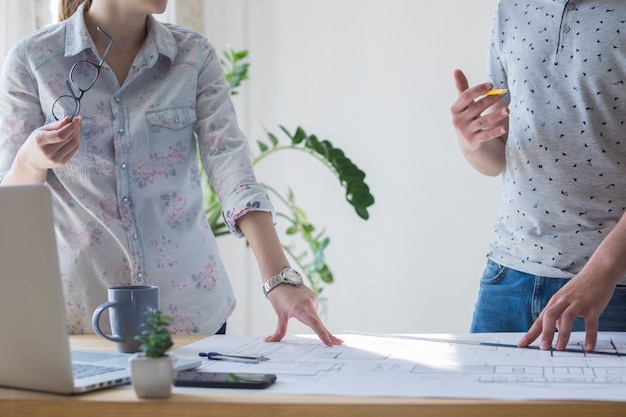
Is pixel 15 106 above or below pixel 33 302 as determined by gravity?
above

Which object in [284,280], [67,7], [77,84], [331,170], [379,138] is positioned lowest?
[284,280]

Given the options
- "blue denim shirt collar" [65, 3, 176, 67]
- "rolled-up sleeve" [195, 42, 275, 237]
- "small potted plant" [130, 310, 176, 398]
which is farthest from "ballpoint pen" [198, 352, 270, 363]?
"blue denim shirt collar" [65, 3, 176, 67]

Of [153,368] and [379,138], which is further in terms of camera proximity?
[379,138]

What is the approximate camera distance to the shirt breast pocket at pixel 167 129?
1563 millimetres

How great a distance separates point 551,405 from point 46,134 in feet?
3.00

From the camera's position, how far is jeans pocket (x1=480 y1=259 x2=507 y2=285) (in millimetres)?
1567

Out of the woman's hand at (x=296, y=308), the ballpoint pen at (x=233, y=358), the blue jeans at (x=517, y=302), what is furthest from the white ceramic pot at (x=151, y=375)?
the blue jeans at (x=517, y=302)

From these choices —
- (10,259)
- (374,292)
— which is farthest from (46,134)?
(374,292)

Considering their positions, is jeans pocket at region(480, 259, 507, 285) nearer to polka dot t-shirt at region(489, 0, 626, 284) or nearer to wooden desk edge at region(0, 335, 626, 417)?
polka dot t-shirt at region(489, 0, 626, 284)

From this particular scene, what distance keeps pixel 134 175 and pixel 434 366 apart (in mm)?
750

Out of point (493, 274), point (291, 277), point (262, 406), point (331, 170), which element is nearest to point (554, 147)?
point (493, 274)

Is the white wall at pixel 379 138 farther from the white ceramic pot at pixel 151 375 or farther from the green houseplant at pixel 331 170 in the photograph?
the white ceramic pot at pixel 151 375

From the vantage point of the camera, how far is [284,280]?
4.47ft

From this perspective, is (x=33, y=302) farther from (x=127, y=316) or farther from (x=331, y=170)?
(x=331, y=170)
